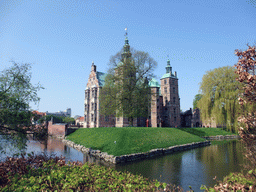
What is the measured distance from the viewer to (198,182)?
10812mm

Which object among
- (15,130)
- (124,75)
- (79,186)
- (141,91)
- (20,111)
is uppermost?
(124,75)

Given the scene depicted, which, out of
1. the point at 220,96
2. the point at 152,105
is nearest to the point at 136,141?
the point at 220,96

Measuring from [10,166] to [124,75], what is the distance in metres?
24.5

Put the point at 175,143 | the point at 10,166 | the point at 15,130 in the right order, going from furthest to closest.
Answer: the point at 175,143 → the point at 15,130 → the point at 10,166

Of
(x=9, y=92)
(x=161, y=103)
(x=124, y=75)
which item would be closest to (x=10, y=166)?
(x=9, y=92)

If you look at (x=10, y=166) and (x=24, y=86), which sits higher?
(x=24, y=86)

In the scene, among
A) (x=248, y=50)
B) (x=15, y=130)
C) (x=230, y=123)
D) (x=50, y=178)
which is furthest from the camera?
(x=230, y=123)

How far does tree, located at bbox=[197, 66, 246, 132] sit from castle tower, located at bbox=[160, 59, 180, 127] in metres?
23.2

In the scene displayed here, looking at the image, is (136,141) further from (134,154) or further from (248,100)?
(248,100)

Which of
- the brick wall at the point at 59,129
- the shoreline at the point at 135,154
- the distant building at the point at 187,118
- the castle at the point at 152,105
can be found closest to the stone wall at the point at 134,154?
the shoreline at the point at 135,154

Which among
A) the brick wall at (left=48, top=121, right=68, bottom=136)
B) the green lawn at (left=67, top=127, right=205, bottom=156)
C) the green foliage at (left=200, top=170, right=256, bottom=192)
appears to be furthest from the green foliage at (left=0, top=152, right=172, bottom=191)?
the brick wall at (left=48, top=121, right=68, bottom=136)

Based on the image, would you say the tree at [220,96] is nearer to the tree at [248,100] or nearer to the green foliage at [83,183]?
the tree at [248,100]

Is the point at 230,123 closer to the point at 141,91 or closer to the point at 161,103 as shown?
the point at 141,91

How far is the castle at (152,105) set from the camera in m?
49.5
